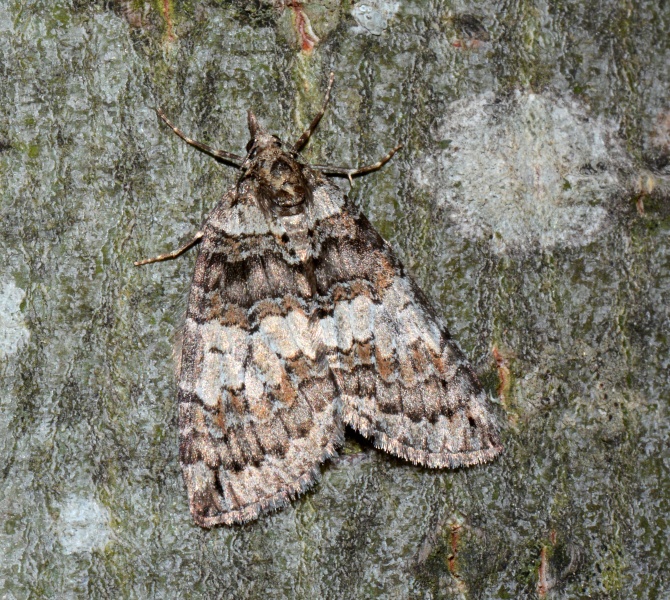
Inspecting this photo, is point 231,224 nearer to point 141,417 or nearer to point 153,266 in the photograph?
point 153,266

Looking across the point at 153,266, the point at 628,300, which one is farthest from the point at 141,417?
the point at 628,300

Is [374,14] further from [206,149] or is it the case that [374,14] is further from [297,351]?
[297,351]

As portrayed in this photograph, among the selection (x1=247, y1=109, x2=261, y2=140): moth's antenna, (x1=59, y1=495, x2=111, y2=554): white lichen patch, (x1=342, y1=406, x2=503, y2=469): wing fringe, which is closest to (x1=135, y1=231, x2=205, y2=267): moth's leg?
(x1=247, y1=109, x2=261, y2=140): moth's antenna

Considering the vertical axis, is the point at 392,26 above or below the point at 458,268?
above

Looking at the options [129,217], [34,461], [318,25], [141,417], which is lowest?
[34,461]

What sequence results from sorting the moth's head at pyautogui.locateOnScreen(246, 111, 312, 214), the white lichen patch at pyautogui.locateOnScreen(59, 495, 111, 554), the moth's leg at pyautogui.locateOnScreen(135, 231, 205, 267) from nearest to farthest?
the white lichen patch at pyautogui.locateOnScreen(59, 495, 111, 554)
the moth's leg at pyautogui.locateOnScreen(135, 231, 205, 267)
the moth's head at pyautogui.locateOnScreen(246, 111, 312, 214)

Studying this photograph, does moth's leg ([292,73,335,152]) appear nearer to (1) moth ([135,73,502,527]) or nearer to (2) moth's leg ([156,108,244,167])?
(1) moth ([135,73,502,527])

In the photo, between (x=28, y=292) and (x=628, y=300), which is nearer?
(x=28, y=292)

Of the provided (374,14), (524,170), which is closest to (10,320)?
(374,14)
